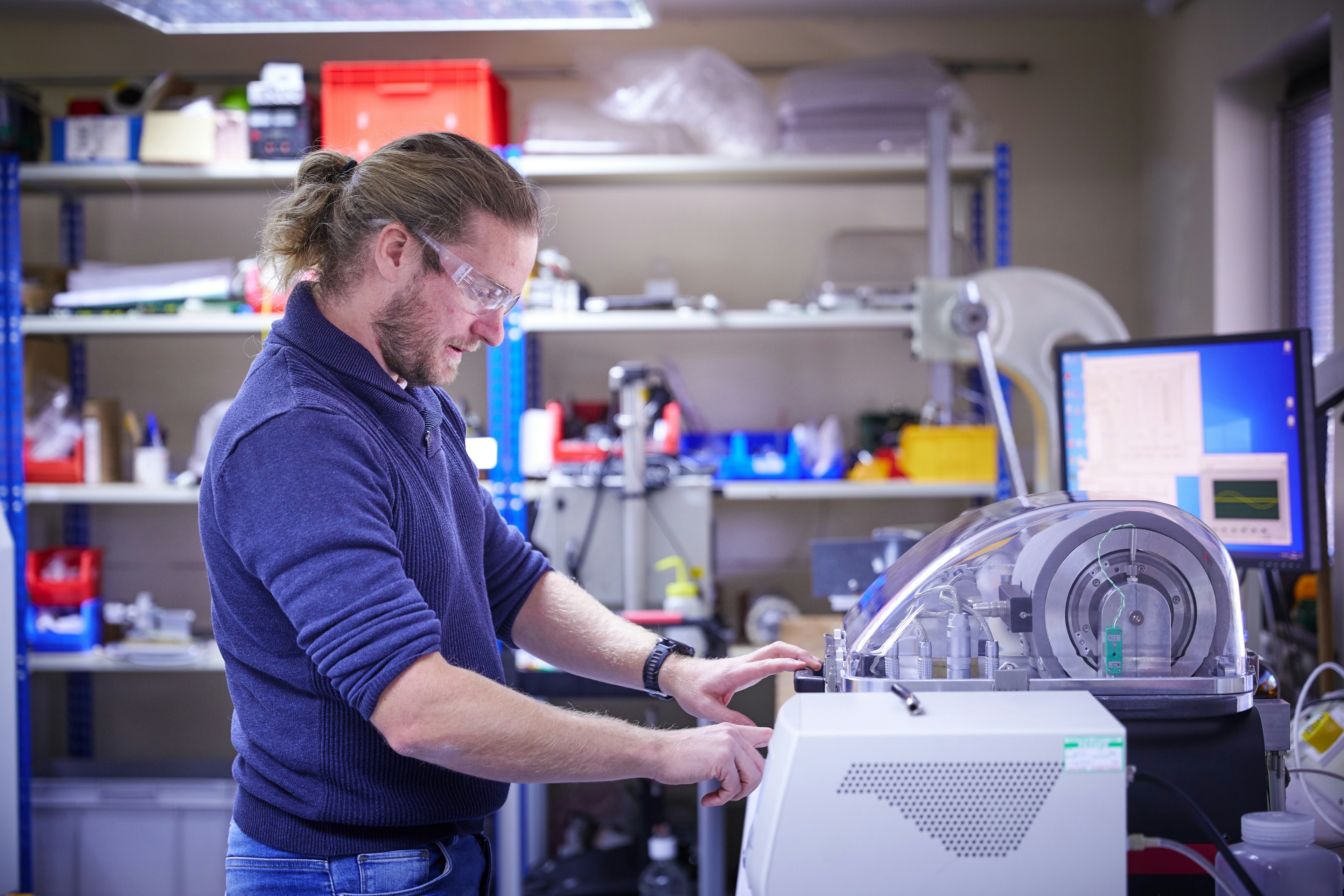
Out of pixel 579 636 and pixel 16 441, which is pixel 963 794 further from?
pixel 16 441

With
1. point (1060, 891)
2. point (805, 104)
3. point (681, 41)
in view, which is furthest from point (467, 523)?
point (681, 41)

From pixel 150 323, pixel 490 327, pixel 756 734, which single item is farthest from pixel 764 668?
pixel 150 323

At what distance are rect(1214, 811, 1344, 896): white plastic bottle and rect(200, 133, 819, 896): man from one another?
0.43 m

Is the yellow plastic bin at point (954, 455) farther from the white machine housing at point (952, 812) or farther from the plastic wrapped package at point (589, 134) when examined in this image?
the white machine housing at point (952, 812)

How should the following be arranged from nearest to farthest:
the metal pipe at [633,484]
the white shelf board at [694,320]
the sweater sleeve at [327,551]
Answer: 1. the sweater sleeve at [327,551]
2. the metal pipe at [633,484]
3. the white shelf board at [694,320]

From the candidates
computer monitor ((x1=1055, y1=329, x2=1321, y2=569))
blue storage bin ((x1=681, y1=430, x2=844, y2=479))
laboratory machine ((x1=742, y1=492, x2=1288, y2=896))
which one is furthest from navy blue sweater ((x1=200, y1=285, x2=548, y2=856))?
blue storage bin ((x1=681, y1=430, x2=844, y2=479))

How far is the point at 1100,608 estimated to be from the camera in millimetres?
1016

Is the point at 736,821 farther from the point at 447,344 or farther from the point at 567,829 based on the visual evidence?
the point at 447,344

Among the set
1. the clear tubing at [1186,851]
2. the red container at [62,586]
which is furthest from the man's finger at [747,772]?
the red container at [62,586]

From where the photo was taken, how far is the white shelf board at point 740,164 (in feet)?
8.97

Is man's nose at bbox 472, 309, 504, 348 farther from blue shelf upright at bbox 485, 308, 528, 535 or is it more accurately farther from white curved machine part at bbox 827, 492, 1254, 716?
blue shelf upright at bbox 485, 308, 528, 535

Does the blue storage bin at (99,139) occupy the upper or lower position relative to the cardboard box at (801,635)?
upper

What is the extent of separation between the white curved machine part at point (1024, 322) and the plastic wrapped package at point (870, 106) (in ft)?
3.29

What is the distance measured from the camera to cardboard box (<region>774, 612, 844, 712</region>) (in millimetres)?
1928
